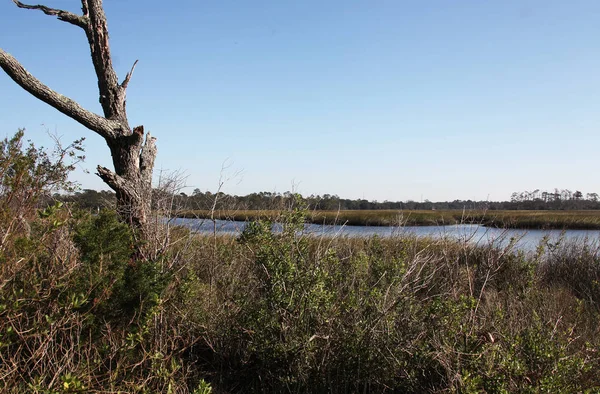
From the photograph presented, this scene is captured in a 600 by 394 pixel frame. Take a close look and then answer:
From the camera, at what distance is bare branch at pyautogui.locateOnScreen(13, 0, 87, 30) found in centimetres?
594

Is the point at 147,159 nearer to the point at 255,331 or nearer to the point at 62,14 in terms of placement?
the point at 62,14

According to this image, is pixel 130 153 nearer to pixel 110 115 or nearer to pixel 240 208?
pixel 110 115

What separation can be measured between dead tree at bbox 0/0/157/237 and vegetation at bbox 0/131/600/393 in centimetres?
77

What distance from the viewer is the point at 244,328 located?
4.91 m

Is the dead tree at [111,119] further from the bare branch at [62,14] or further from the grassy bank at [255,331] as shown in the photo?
the grassy bank at [255,331]

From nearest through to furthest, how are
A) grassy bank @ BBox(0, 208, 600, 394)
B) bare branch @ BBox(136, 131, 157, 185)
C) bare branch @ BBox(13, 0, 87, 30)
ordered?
grassy bank @ BBox(0, 208, 600, 394) < bare branch @ BBox(13, 0, 87, 30) < bare branch @ BBox(136, 131, 157, 185)

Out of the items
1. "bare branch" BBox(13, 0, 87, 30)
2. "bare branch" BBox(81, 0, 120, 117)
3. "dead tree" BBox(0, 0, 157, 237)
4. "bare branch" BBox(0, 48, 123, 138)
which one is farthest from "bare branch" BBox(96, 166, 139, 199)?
"bare branch" BBox(13, 0, 87, 30)

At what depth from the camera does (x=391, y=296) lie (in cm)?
471

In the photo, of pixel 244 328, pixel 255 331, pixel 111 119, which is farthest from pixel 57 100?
pixel 255 331

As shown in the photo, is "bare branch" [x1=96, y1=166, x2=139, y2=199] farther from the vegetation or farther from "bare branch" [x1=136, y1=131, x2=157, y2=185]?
the vegetation

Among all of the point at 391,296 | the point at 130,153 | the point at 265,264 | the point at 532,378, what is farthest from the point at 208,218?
the point at 532,378

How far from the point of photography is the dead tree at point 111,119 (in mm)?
5613

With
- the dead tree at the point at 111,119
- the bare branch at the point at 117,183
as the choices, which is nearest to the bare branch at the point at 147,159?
the dead tree at the point at 111,119

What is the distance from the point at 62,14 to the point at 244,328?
413 centimetres
